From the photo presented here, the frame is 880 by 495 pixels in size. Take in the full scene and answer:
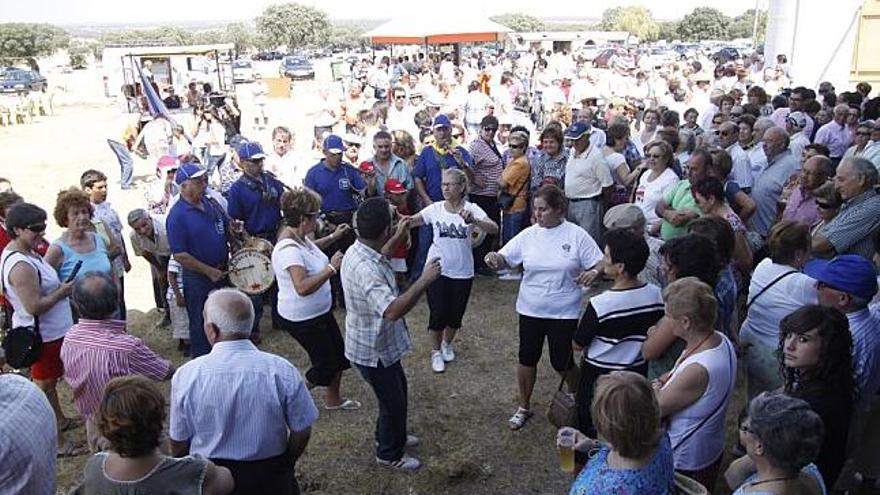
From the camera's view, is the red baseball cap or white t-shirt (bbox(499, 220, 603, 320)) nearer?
white t-shirt (bbox(499, 220, 603, 320))

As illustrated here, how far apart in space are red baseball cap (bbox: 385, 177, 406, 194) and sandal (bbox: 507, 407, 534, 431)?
2918mm

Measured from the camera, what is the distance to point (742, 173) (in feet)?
21.8

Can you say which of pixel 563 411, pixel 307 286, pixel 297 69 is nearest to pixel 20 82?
pixel 297 69

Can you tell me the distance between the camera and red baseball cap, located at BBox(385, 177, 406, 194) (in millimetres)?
7184

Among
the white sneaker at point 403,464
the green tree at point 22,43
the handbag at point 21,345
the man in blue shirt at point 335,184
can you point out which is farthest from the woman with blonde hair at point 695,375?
A: the green tree at point 22,43

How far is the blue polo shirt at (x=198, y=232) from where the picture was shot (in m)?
5.27

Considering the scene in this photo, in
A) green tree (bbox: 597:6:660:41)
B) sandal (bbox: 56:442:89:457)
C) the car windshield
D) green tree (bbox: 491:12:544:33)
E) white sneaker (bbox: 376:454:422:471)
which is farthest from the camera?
green tree (bbox: 491:12:544:33)

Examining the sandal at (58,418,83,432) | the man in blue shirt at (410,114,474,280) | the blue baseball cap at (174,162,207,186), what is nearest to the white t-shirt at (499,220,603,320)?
the blue baseball cap at (174,162,207,186)

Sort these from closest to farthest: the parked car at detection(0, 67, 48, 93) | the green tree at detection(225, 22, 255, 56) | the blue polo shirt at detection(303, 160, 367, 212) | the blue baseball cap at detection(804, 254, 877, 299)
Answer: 1. the blue baseball cap at detection(804, 254, 877, 299)
2. the blue polo shirt at detection(303, 160, 367, 212)
3. the parked car at detection(0, 67, 48, 93)
4. the green tree at detection(225, 22, 255, 56)

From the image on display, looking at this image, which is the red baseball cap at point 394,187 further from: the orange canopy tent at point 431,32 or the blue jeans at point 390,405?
the orange canopy tent at point 431,32

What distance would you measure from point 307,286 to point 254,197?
2030 millimetres

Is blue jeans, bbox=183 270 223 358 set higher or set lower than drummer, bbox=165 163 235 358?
lower

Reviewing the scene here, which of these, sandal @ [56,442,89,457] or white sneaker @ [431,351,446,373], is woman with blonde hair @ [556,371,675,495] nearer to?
white sneaker @ [431,351,446,373]

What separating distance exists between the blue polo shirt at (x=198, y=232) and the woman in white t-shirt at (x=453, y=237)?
153cm
